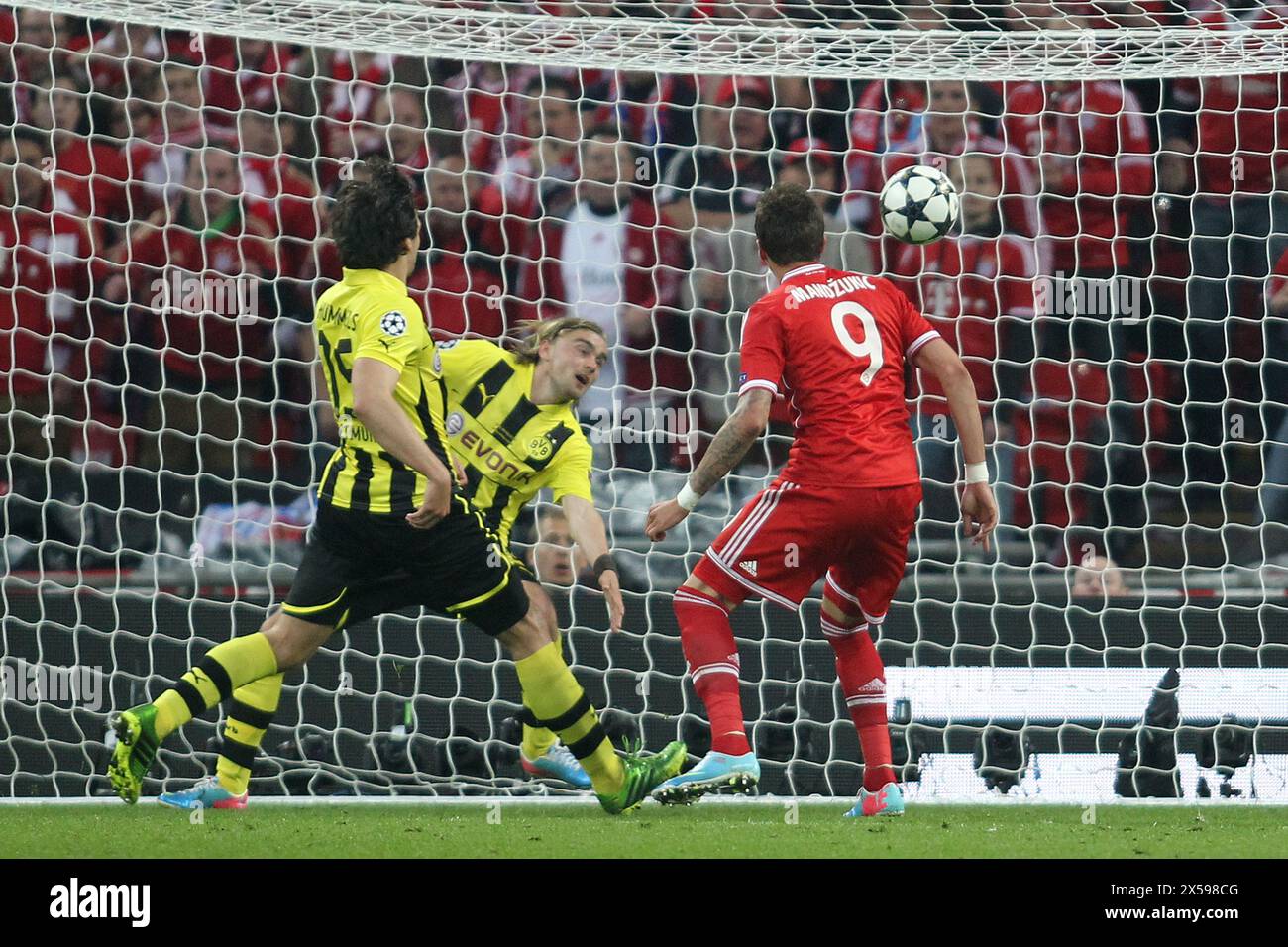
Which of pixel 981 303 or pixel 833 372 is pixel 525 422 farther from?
pixel 981 303

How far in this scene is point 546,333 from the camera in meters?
5.39

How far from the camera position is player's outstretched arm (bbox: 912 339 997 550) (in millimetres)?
4781

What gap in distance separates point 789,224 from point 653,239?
2929 mm

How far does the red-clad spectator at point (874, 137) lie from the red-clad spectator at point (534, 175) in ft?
4.33

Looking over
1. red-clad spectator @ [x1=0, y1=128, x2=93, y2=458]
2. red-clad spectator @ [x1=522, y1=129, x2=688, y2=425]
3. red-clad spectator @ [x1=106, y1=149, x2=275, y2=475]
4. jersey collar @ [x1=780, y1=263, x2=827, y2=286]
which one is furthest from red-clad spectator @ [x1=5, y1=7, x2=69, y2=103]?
jersey collar @ [x1=780, y1=263, x2=827, y2=286]

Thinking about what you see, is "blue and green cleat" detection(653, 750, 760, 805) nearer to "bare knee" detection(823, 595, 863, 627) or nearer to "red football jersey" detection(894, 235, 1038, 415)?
"bare knee" detection(823, 595, 863, 627)

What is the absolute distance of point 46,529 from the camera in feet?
22.5

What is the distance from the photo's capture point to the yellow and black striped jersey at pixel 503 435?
5.31m

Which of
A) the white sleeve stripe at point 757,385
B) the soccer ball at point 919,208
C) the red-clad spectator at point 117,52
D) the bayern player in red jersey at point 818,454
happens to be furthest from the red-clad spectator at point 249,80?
the white sleeve stripe at point 757,385

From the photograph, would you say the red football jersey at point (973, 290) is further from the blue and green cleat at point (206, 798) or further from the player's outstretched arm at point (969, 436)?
the blue and green cleat at point (206, 798)

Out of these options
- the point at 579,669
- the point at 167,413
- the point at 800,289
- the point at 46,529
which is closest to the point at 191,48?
the point at 167,413

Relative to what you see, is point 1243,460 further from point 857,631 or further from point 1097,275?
point 857,631

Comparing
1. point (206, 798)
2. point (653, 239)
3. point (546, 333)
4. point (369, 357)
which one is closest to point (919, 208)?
point (546, 333)

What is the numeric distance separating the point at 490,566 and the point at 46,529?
10.1 ft
